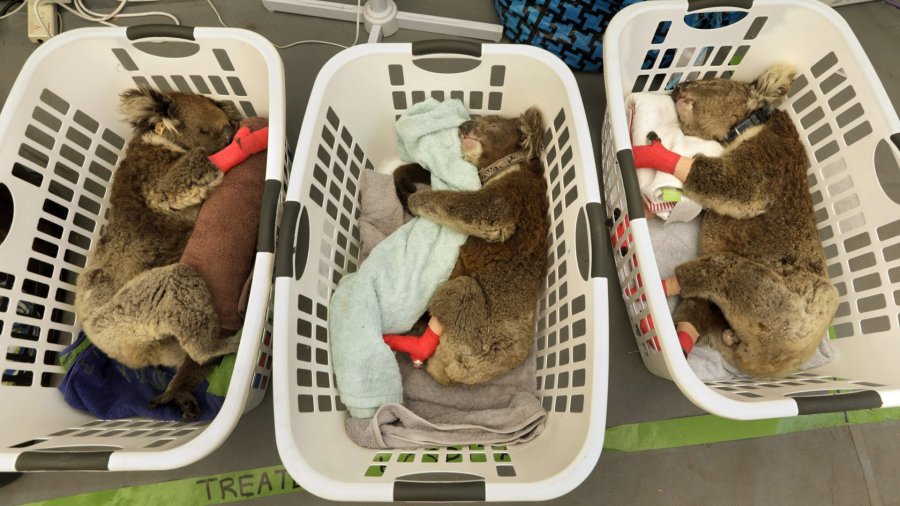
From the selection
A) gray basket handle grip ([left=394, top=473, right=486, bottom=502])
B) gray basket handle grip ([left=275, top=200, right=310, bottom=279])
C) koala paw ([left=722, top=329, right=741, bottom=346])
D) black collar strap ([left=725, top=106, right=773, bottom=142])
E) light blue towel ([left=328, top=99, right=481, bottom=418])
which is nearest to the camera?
gray basket handle grip ([left=394, top=473, right=486, bottom=502])

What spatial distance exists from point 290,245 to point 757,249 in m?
1.09

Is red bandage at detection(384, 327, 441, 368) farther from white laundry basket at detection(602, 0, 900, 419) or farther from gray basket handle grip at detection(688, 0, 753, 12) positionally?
gray basket handle grip at detection(688, 0, 753, 12)

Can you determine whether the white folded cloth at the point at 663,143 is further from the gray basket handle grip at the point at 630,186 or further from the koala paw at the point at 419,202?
the koala paw at the point at 419,202

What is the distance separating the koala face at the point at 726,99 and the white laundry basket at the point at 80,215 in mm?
1076

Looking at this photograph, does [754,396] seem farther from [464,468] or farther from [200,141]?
[200,141]

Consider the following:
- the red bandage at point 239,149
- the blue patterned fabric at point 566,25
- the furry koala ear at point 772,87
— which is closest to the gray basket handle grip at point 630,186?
the furry koala ear at point 772,87

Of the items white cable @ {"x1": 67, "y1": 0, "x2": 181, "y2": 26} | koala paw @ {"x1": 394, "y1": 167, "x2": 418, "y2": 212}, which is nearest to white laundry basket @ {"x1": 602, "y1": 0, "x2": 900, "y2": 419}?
koala paw @ {"x1": 394, "y1": 167, "x2": 418, "y2": 212}

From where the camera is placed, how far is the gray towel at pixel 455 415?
990 millimetres

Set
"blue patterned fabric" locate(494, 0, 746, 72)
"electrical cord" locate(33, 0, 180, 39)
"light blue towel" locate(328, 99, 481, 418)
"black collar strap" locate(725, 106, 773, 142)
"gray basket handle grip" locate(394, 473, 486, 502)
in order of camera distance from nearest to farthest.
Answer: "gray basket handle grip" locate(394, 473, 486, 502) → "light blue towel" locate(328, 99, 481, 418) → "black collar strap" locate(725, 106, 773, 142) → "blue patterned fabric" locate(494, 0, 746, 72) → "electrical cord" locate(33, 0, 180, 39)

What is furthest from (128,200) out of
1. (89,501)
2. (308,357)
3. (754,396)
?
(754,396)

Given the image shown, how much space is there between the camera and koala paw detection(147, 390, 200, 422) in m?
1.05

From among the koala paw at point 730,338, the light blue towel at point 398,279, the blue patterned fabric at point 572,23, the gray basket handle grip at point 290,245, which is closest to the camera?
the gray basket handle grip at point 290,245

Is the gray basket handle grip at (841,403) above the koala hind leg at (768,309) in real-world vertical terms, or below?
below

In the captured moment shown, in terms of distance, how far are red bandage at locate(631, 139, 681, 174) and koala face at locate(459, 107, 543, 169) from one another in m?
0.25
